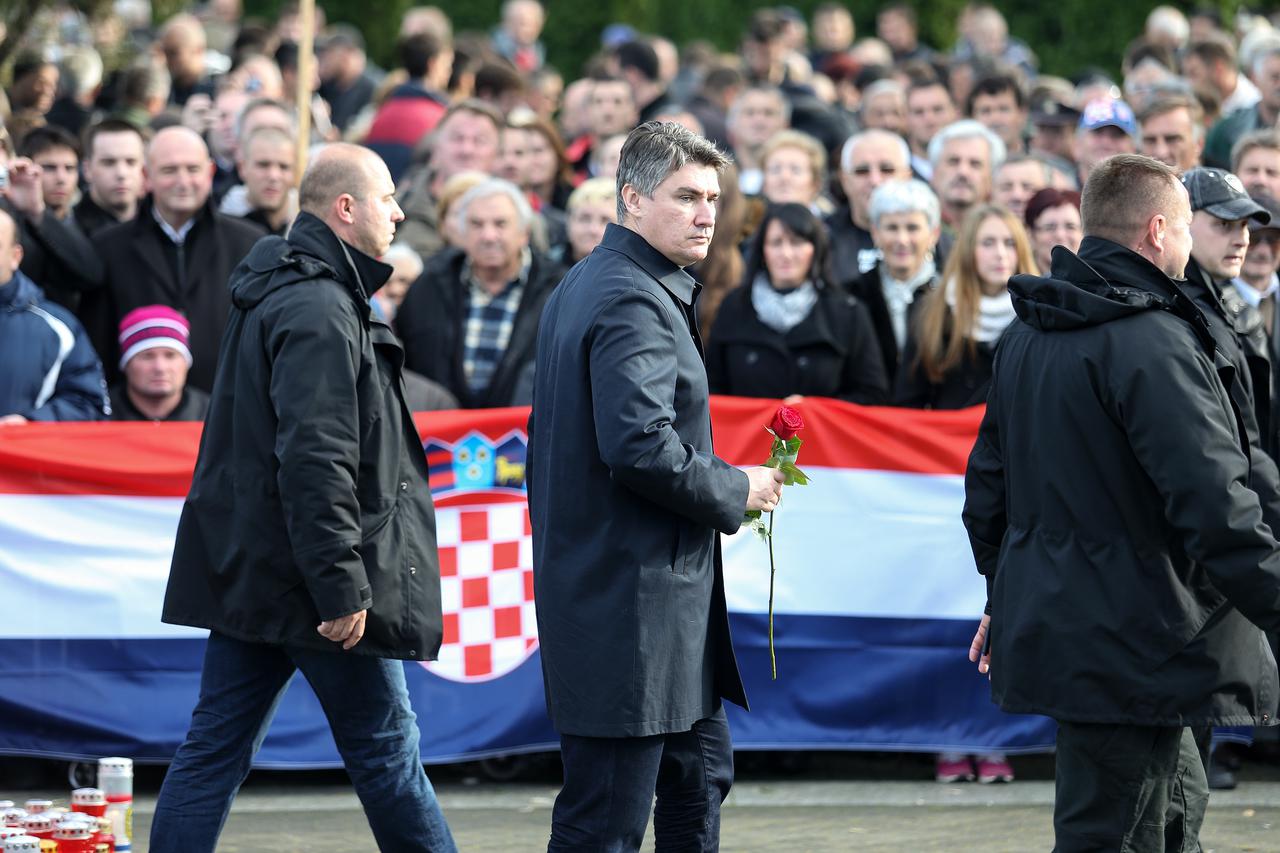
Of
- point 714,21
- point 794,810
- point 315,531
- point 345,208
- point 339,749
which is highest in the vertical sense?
point 714,21

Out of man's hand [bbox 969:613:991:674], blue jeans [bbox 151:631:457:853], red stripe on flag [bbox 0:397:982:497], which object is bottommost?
blue jeans [bbox 151:631:457:853]

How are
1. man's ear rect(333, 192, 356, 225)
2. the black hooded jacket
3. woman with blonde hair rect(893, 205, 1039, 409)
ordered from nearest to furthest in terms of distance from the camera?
the black hooded jacket → man's ear rect(333, 192, 356, 225) → woman with blonde hair rect(893, 205, 1039, 409)

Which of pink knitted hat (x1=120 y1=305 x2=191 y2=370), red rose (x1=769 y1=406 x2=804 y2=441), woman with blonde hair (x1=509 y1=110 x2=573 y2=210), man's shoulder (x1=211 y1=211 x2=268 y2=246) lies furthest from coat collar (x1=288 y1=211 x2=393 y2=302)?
woman with blonde hair (x1=509 y1=110 x2=573 y2=210)

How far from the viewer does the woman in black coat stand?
812cm

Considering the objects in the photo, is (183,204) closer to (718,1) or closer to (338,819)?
(338,819)

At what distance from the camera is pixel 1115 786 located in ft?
15.3

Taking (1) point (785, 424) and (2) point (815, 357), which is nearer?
(1) point (785, 424)

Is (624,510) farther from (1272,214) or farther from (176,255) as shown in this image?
(176,255)

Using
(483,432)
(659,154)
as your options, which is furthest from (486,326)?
(659,154)

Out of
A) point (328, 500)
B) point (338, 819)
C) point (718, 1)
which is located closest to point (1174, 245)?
point (328, 500)

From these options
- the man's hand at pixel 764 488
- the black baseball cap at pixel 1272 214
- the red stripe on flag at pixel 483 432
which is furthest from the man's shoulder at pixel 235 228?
the man's hand at pixel 764 488

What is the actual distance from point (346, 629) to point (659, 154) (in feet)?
4.97

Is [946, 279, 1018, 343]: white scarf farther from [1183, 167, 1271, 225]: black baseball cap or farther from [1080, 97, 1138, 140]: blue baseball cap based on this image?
[1080, 97, 1138, 140]: blue baseball cap

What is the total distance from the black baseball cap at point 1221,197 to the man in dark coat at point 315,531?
242 centimetres
